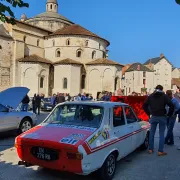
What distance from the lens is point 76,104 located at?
5.99 m

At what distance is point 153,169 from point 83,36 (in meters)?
40.3

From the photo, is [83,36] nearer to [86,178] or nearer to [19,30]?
[19,30]

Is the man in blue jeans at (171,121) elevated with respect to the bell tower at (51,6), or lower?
lower

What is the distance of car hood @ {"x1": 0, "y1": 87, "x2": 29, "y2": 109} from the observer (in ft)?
33.9

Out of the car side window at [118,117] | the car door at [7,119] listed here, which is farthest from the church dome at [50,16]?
the car side window at [118,117]

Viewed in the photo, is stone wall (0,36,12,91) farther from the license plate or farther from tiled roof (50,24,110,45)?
the license plate

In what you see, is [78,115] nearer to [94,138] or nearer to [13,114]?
[94,138]

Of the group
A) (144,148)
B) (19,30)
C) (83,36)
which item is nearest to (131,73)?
(83,36)

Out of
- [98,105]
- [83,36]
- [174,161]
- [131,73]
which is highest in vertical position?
[83,36]

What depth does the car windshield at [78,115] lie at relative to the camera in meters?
5.46

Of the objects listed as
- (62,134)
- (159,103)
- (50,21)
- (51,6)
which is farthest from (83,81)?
(62,134)

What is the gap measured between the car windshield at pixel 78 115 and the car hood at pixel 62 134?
23cm

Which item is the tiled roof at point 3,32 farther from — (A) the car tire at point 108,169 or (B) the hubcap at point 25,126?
(A) the car tire at point 108,169

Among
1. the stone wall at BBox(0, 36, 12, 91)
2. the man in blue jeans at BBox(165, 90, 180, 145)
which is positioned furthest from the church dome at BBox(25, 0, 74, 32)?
the man in blue jeans at BBox(165, 90, 180, 145)
